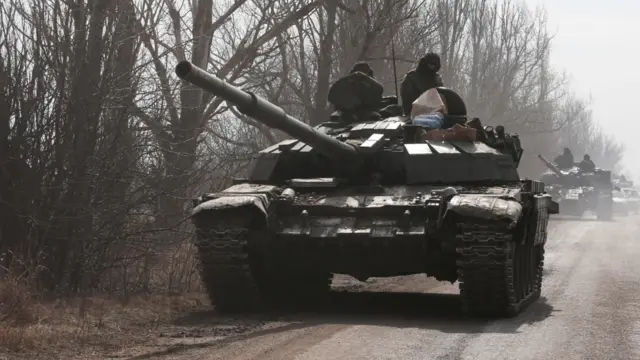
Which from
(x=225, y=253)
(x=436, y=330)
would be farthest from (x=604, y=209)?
(x=436, y=330)

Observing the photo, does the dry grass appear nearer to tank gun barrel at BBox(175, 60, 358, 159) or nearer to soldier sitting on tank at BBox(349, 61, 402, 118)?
tank gun barrel at BBox(175, 60, 358, 159)

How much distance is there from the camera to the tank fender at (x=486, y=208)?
30.9 feet

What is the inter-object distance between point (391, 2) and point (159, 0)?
9924 mm

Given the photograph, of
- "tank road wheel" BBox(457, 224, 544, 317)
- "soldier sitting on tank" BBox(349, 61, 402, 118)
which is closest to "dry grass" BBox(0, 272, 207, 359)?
"tank road wheel" BBox(457, 224, 544, 317)

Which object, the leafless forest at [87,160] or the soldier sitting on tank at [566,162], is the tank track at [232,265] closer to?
the leafless forest at [87,160]

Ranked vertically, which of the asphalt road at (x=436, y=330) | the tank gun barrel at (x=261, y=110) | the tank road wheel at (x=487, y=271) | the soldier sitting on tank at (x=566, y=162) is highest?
the soldier sitting on tank at (x=566, y=162)

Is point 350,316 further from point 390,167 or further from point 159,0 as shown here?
point 159,0

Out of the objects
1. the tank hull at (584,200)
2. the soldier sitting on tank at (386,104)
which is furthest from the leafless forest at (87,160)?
the tank hull at (584,200)

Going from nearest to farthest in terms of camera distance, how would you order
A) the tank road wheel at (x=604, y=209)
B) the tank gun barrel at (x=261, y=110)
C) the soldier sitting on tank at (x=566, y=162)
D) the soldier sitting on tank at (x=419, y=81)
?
the tank gun barrel at (x=261, y=110) → the soldier sitting on tank at (x=419, y=81) → the tank road wheel at (x=604, y=209) → the soldier sitting on tank at (x=566, y=162)

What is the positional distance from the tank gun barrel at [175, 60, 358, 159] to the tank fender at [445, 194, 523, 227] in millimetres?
1610

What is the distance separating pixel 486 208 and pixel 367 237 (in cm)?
119

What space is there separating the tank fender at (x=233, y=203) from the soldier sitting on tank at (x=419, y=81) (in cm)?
363

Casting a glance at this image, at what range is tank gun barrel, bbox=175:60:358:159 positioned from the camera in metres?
8.87

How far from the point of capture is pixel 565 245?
22.5 meters
